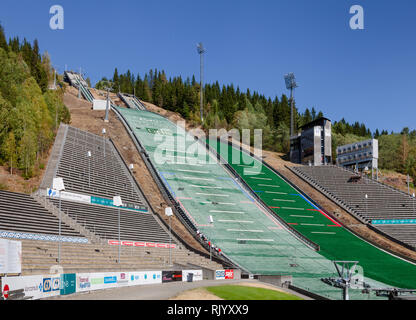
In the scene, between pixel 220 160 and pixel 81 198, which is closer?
pixel 81 198

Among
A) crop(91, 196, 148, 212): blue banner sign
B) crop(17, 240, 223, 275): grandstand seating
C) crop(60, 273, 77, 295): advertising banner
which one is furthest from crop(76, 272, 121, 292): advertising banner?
crop(91, 196, 148, 212): blue banner sign

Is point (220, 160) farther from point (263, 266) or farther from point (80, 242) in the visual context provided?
point (80, 242)

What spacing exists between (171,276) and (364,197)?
4323 cm

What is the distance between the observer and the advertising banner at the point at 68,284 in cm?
2381

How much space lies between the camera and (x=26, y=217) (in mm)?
35656

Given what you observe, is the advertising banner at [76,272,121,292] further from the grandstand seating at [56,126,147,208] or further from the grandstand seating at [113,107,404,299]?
the grandstand seating at [56,126,147,208]

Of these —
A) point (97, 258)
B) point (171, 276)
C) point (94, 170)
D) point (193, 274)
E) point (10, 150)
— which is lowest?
point (193, 274)

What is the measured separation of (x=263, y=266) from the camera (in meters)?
45.1

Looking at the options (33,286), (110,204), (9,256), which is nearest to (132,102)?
(110,204)

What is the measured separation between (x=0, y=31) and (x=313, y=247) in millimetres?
77618

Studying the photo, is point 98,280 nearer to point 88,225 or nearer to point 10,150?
point 88,225

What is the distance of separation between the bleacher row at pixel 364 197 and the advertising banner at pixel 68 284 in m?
44.7

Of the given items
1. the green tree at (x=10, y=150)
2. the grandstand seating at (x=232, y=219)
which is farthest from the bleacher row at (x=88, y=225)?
the grandstand seating at (x=232, y=219)
